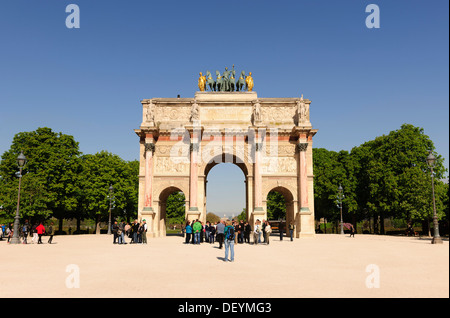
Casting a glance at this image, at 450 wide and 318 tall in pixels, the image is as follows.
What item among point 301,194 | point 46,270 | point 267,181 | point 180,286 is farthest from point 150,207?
point 180,286

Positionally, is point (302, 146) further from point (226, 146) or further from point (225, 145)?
point (225, 145)

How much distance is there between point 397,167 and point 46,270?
41.8m

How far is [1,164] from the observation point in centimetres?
4225

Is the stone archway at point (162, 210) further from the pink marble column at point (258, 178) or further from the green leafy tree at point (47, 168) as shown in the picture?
the green leafy tree at point (47, 168)

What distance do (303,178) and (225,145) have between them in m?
9.05

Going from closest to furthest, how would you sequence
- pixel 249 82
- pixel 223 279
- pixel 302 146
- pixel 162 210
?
pixel 223 279, pixel 302 146, pixel 162 210, pixel 249 82

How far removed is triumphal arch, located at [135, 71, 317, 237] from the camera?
3856cm

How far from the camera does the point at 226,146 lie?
39.4 metres

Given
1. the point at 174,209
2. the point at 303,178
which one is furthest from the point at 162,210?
the point at 174,209

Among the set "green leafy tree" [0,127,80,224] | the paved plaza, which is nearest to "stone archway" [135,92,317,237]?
"green leafy tree" [0,127,80,224]

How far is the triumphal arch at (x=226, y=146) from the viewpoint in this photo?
127ft

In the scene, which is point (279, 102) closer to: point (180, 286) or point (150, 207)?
point (150, 207)

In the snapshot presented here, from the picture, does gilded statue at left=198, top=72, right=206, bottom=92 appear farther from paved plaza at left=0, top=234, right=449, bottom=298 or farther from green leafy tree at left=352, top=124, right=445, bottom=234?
paved plaza at left=0, top=234, right=449, bottom=298

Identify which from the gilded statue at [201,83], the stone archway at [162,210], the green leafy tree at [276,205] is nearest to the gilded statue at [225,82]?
the gilded statue at [201,83]
